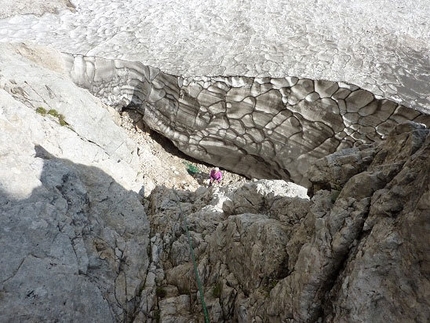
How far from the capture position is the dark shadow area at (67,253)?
6.57ft

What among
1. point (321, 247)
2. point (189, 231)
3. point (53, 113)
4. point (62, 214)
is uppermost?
point (321, 247)

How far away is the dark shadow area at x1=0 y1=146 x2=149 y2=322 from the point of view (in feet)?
6.57

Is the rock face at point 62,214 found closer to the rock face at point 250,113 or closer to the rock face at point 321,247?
the rock face at point 321,247

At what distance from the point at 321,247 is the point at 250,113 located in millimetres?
3261

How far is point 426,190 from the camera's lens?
1382mm

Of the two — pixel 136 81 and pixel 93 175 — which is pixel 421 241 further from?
pixel 136 81

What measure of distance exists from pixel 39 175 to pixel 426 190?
2.33 metres

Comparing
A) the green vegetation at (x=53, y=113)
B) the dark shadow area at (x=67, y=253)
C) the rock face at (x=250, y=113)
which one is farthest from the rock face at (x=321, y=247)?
the rock face at (x=250, y=113)

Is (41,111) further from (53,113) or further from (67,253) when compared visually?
(67,253)

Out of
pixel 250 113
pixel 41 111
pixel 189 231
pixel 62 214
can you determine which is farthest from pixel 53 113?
pixel 250 113

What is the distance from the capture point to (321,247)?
5.95ft

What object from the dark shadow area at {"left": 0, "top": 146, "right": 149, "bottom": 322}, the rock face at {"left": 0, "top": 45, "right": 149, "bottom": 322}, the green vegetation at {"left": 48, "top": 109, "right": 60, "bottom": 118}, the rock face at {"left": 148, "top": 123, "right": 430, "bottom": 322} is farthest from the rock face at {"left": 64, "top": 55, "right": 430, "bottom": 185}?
the dark shadow area at {"left": 0, "top": 146, "right": 149, "bottom": 322}

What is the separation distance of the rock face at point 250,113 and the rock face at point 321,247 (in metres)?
1.67

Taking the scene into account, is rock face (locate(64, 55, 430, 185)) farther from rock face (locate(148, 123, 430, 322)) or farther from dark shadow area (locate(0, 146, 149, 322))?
dark shadow area (locate(0, 146, 149, 322))
